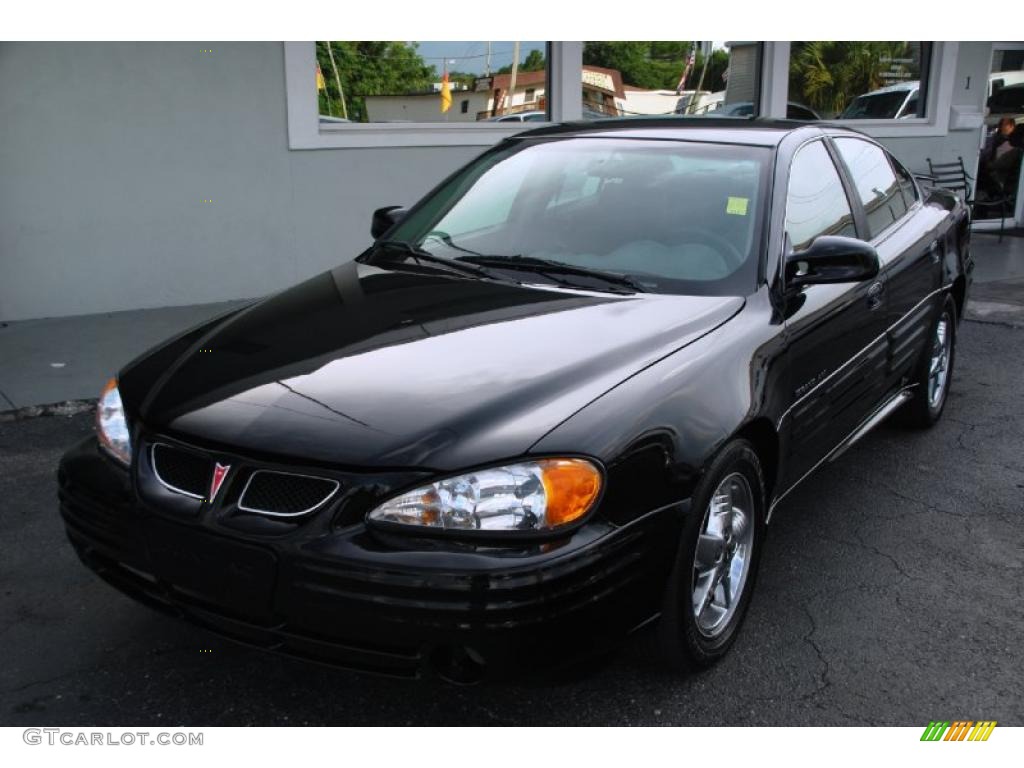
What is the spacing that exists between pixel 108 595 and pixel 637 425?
202 centimetres

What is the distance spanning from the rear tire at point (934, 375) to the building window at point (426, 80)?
4666 mm

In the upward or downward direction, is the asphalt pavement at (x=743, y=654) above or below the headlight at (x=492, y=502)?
below

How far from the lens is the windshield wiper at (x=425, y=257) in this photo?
3639 millimetres

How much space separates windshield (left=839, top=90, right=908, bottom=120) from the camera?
11359mm

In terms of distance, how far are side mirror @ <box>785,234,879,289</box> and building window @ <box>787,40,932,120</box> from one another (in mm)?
7715

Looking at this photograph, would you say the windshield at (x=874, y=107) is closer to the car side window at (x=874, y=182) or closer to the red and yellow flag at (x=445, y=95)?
the red and yellow flag at (x=445, y=95)

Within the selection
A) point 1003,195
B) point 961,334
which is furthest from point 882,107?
point 961,334

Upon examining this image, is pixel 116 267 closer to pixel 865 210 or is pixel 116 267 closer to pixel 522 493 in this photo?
pixel 865 210

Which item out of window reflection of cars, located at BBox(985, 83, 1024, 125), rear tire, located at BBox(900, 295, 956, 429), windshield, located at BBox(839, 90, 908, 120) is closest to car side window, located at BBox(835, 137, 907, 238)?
rear tire, located at BBox(900, 295, 956, 429)

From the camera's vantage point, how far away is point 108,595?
11.7ft

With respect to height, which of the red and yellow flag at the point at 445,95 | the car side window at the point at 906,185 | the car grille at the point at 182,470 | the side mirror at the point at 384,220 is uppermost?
the red and yellow flag at the point at 445,95

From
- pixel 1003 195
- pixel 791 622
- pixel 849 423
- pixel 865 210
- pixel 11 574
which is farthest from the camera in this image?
pixel 1003 195
